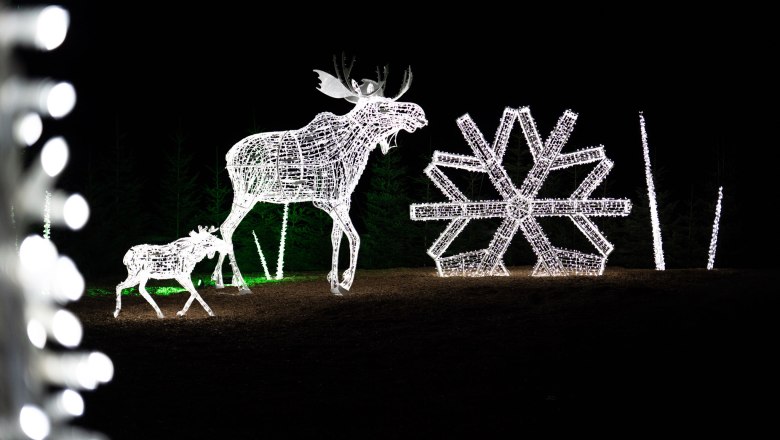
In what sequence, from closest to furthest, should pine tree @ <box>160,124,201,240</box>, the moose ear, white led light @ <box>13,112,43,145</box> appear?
white led light @ <box>13,112,43,145</box>, the moose ear, pine tree @ <box>160,124,201,240</box>

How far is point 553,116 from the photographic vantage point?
61.6 feet

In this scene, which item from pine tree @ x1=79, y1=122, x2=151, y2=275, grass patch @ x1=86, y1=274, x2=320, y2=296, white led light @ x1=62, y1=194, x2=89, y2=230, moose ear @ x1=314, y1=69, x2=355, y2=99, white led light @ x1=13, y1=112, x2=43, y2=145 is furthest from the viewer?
pine tree @ x1=79, y1=122, x2=151, y2=275

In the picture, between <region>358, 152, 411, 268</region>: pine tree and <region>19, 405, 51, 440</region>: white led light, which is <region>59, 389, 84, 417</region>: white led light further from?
<region>358, 152, 411, 268</region>: pine tree

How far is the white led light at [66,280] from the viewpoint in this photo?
1586 millimetres

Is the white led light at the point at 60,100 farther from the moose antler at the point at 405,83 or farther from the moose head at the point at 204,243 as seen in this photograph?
the moose antler at the point at 405,83

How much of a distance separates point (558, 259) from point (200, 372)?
806 centimetres

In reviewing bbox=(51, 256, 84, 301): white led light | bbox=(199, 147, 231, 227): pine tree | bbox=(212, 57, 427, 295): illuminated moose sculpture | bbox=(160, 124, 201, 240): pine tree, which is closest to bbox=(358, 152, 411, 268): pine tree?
bbox=(199, 147, 231, 227): pine tree

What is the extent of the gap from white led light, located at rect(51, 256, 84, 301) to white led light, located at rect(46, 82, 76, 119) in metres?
0.32

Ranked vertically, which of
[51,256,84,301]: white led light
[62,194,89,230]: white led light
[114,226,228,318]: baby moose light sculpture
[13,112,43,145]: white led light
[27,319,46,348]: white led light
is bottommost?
[114,226,228,318]: baby moose light sculpture

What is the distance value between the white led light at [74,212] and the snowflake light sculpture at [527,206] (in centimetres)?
1119

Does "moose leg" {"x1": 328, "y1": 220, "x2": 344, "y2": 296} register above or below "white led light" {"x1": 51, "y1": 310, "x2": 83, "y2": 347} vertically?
below

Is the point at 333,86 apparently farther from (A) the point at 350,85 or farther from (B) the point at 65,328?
(B) the point at 65,328

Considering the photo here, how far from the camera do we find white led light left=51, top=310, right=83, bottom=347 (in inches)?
62.3

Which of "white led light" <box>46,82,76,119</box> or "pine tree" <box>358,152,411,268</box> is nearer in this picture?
"white led light" <box>46,82,76,119</box>
